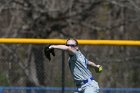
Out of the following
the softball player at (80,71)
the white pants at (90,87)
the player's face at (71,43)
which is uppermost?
the player's face at (71,43)

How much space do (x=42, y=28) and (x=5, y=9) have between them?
142 centimetres

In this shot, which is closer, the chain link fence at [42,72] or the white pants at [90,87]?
the white pants at [90,87]

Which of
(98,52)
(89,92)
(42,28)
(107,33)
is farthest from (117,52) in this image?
(107,33)

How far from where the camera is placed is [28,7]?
45.2 ft

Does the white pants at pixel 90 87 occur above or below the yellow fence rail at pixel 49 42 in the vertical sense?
below

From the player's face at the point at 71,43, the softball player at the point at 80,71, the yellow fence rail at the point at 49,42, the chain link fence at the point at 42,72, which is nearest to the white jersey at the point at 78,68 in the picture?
the softball player at the point at 80,71

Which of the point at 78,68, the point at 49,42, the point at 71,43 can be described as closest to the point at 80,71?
the point at 78,68

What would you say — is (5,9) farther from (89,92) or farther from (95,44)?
(89,92)

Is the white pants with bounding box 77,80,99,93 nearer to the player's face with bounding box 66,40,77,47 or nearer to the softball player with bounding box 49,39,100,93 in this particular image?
the softball player with bounding box 49,39,100,93

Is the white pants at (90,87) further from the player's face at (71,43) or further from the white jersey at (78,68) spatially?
the player's face at (71,43)

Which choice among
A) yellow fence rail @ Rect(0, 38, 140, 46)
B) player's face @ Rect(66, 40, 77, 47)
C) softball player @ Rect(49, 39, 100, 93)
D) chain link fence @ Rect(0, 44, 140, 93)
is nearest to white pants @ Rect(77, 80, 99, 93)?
softball player @ Rect(49, 39, 100, 93)

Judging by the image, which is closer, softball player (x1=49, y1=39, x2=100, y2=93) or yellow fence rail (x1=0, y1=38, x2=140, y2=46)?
softball player (x1=49, y1=39, x2=100, y2=93)

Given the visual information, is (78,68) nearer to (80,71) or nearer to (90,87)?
(80,71)

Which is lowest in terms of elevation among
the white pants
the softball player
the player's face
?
the white pants
